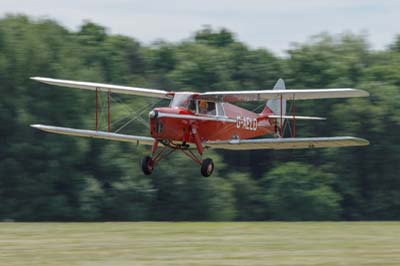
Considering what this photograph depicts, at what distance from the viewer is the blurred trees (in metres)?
49.4

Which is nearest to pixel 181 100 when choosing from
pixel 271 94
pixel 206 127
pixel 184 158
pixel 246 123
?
pixel 206 127

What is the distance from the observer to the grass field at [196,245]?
1744 cm

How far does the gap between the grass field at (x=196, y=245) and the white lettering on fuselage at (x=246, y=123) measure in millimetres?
3392

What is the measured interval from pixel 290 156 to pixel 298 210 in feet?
20.2

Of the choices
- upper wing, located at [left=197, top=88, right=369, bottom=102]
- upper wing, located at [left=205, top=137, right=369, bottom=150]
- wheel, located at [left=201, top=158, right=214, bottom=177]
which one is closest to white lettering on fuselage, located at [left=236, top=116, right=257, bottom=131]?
upper wing, located at [left=197, top=88, right=369, bottom=102]

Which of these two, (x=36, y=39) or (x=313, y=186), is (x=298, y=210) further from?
(x=36, y=39)

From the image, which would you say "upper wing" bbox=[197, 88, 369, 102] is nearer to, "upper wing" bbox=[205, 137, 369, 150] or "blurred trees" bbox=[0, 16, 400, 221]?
"upper wing" bbox=[205, 137, 369, 150]

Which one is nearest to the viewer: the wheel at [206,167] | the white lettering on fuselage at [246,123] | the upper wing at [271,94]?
the upper wing at [271,94]

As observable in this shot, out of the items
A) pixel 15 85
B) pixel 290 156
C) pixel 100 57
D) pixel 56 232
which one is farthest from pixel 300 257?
pixel 100 57

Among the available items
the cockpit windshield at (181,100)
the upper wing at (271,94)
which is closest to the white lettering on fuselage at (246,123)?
the upper wing at (271,94)

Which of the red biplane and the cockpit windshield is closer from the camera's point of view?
the red biplane

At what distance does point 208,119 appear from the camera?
2498cm

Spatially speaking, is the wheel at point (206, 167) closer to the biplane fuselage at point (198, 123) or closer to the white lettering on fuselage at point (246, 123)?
the biplane fuselage at point (198, 123)

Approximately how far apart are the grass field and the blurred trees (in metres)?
21.5
